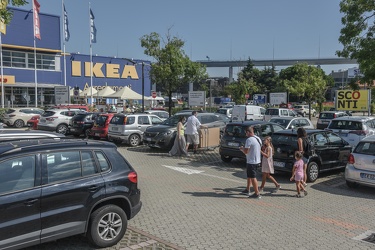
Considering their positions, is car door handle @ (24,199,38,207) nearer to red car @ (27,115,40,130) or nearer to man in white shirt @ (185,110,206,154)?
man in white shirt @ (185,110,206,154)

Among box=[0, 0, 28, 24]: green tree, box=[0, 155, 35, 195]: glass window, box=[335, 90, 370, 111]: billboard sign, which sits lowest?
box=[0, 155, 35, 195]: glass window

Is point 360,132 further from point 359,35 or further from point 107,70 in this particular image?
point 107,70

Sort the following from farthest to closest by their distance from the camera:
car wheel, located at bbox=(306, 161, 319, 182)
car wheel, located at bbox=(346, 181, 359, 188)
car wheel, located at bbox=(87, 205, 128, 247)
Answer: car wheel, located at bbox=(306, 161, 319, 182)
car wheel, located at bbox=(346, 181, 359, 188)
car wheel, located at bbox=(87, 205, 128, 247)

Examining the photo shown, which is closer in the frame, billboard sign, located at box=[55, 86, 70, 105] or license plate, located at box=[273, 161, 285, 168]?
license plate, located at box=[273, 161, 285, 168]

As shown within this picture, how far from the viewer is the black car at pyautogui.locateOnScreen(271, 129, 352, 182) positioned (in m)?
10.5

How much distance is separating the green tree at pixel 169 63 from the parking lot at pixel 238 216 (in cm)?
1303

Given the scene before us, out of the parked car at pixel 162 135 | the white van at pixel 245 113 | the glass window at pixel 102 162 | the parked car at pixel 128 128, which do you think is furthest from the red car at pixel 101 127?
the glass window at pixel 102 162

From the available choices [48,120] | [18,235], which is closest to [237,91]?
[48,120]

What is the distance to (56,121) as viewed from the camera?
21328 millimetres

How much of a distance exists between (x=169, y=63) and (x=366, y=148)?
16.1 metres

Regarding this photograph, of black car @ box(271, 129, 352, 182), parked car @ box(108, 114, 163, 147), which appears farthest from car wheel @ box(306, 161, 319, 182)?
parked car @ box(108, 114, 163, 147)

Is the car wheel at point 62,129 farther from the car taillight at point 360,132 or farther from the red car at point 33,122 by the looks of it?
the car taillight at point 360,132

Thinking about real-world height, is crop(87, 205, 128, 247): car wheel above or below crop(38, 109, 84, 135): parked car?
below

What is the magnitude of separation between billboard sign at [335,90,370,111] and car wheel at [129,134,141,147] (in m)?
13.8
